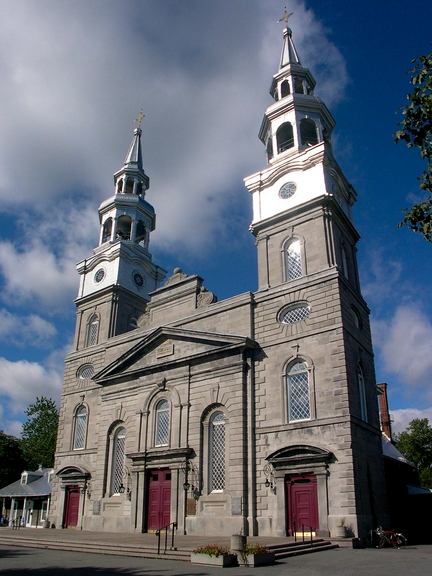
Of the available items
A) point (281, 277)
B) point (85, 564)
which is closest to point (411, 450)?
point (281, 277)

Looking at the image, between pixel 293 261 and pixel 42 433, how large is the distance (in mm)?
38531

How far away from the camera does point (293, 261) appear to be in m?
26.4

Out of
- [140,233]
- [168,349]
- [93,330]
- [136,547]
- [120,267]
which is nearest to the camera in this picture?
[136,547]

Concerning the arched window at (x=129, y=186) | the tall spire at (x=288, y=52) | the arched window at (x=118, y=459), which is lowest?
the arched window at (x=118, y=459)

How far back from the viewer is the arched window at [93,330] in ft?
115

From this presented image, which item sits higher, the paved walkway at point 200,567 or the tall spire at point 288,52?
the tall spire at point 288,52

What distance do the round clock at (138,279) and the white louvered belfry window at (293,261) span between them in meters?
14.0

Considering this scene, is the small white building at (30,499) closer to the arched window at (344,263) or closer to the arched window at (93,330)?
the arched window at (93,330)

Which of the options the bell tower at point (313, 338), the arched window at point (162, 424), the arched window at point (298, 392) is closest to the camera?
the bell tower at point (313, 338)

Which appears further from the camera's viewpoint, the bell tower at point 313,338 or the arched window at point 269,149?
the arched window at point 269,149

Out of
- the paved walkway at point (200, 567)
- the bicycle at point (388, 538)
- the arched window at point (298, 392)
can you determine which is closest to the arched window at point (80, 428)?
the paved walkway at point (200, 567)

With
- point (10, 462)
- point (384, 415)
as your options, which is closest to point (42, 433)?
point (10, 462)

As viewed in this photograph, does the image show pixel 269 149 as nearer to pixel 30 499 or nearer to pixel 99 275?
pixel 99 275

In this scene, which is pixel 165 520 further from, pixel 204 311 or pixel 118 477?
pixel 204 311
